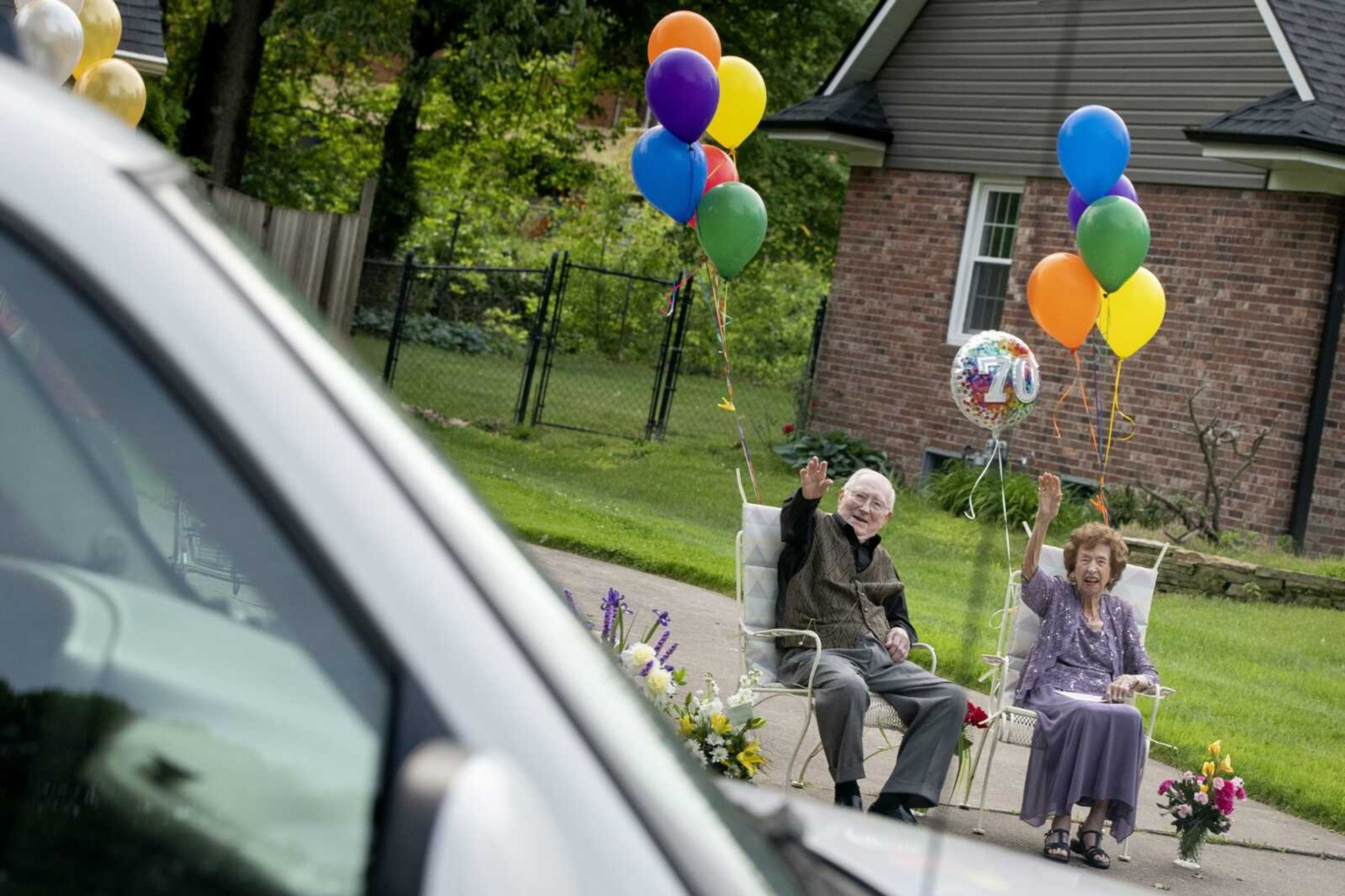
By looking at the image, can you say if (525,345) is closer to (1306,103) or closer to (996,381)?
(1306,103)

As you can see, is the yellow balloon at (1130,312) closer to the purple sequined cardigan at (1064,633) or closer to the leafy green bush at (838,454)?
the purple sequined cardigan at (1064,633)

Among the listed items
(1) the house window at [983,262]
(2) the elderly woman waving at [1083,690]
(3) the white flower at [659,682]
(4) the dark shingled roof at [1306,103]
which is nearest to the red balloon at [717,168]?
(2) the elderly woman waving at [1083,690]

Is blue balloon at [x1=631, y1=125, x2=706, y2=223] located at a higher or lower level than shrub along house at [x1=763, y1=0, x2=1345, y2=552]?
lower

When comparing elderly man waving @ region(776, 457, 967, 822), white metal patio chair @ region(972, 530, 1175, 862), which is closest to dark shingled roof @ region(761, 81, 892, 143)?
white metal patio chair @ region(972, 530, 1175, 862)

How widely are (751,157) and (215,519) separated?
76.9 feet

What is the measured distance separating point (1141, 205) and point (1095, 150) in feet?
28.7

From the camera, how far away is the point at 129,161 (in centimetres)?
88

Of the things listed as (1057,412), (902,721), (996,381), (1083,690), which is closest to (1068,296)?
(996,381)

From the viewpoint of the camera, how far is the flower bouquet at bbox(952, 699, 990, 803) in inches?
245

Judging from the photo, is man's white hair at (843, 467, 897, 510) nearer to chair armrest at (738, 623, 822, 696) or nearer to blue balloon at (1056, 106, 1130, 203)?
chair armrest at (738, 623, 822, 696)

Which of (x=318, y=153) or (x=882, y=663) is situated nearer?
(x=882, y=663)

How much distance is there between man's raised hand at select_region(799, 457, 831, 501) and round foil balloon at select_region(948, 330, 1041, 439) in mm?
1522

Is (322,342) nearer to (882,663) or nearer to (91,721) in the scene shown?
(91,721)

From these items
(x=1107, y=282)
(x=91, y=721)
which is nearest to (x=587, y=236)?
(x=1107, y=282)
